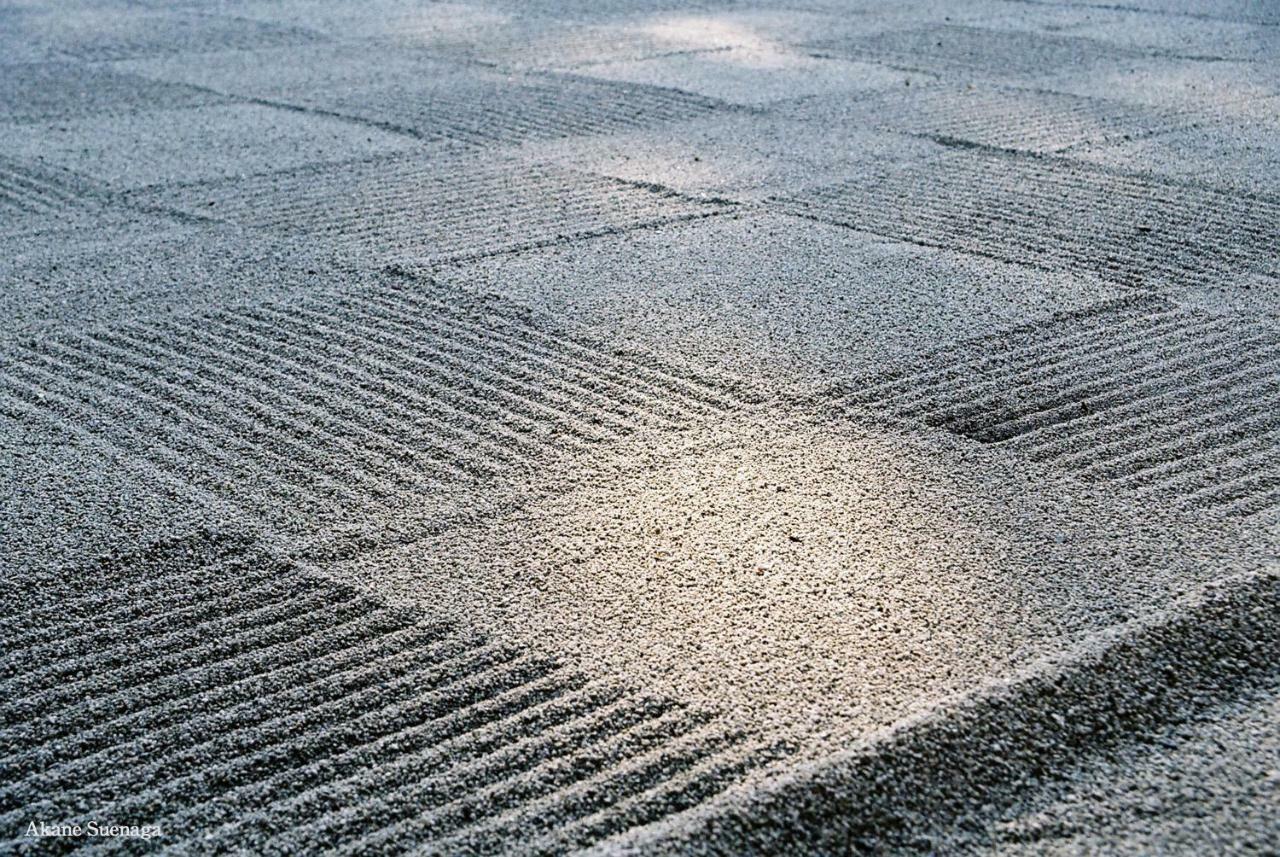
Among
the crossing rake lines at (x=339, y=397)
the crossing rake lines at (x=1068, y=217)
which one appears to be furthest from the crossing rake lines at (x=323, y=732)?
the crossing rake lines at (x=1068, y=217)

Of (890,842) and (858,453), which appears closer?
(890,842)

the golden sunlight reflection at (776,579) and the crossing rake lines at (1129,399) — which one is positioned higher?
the crossing rake lines at (1129,399)

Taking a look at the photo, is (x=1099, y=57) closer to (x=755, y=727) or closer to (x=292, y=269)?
(x=292, y=269)

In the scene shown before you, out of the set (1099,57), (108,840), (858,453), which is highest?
(1099,57)

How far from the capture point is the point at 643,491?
8.22 feet

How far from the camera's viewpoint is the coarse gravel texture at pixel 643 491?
1771 millimetres

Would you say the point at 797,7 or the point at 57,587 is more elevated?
the point at 797,7

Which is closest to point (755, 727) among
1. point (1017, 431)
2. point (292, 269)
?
point (1017, 431)

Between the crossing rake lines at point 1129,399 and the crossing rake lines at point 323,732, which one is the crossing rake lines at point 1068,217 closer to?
the crossing rake lines at point 1129,399

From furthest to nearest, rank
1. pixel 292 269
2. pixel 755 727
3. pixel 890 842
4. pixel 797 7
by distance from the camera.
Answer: pixel 797 7
pixel 292 269
pixel 755 727
pixel 890 842

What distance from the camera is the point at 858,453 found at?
2.65 meters

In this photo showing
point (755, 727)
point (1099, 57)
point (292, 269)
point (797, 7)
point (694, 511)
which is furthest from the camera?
point (797, 7)

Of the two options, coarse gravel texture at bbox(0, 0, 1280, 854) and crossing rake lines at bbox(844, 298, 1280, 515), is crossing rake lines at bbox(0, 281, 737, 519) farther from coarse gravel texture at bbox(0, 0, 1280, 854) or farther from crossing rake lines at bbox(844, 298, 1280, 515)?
crossing rake lines at bbox(844, 298, 1280, 515)

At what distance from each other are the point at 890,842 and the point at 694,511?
0.87m
